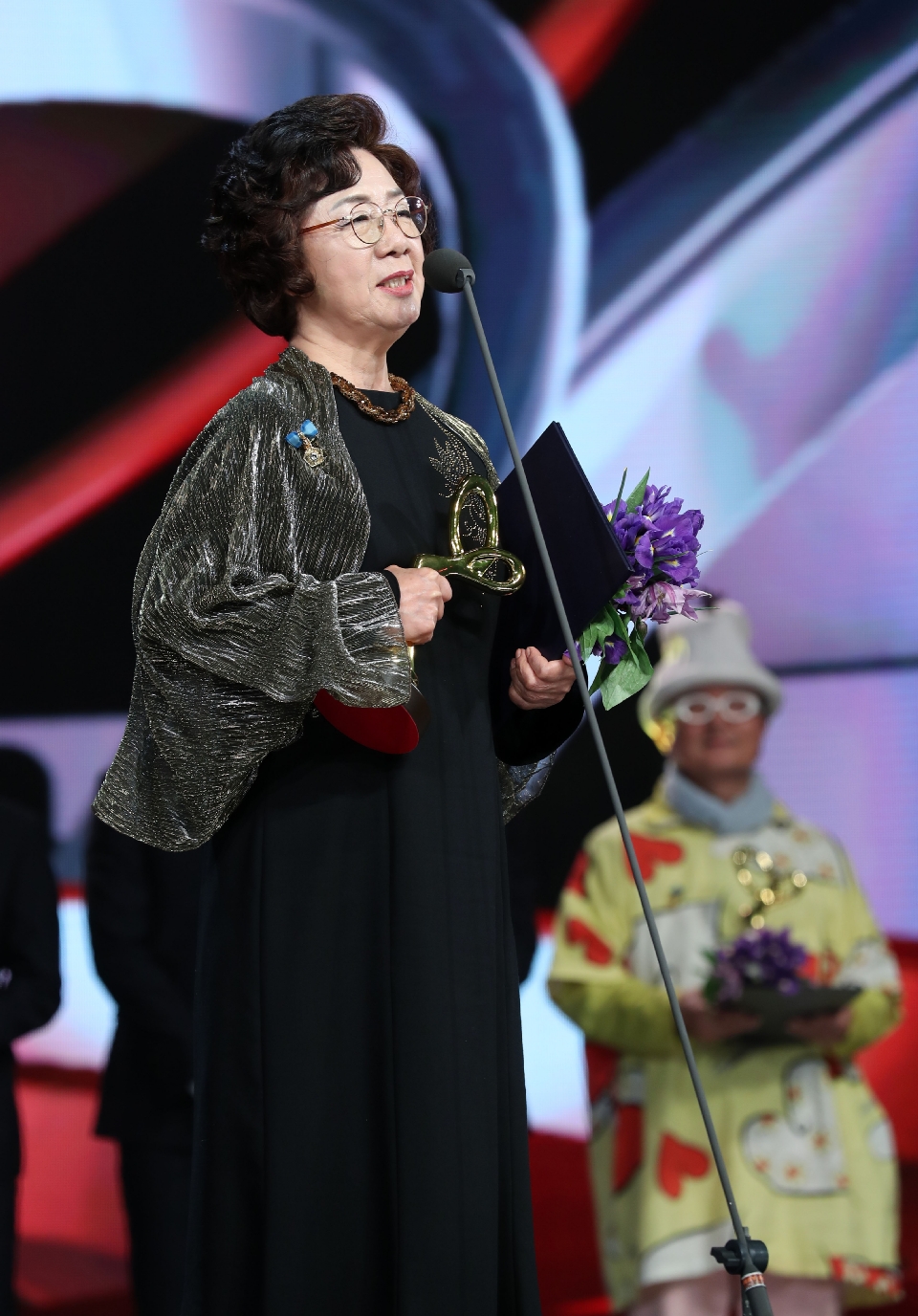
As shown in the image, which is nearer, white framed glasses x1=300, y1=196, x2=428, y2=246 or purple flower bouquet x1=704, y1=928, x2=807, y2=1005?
white framed glasses x1=300, y1=196, x2=428, y2=246

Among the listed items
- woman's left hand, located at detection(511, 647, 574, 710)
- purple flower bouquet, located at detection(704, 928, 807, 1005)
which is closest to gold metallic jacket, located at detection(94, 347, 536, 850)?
woman's left hand, located at detection(511, 647, 574, 710)

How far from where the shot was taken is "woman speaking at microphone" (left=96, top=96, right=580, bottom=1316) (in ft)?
4.88

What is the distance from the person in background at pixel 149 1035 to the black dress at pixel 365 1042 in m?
A: 1.74

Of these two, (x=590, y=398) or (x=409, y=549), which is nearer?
(x=409, y=549)

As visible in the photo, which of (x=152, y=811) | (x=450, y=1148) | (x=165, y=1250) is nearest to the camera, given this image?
(x=450, y=1148)

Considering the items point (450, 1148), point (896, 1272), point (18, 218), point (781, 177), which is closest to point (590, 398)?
point (781, 177)

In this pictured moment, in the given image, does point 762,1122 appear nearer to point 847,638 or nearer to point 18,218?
point 847,638

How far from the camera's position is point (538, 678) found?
1675 mm

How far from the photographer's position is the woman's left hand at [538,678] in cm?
167

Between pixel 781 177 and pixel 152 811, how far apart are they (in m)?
2.95

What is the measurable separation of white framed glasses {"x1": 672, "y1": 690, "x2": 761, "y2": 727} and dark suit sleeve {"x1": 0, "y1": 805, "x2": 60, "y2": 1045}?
1485 millimetres

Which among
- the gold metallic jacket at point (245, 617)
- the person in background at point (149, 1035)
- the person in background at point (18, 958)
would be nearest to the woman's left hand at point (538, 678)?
the gold metallic jacket at point (245, 617)

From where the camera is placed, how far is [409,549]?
5.40ft

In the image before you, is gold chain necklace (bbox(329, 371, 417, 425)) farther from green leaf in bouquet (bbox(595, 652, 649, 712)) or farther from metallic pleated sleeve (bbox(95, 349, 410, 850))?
green leaf in bouquet (bbox(595, 652, 649, 712))
